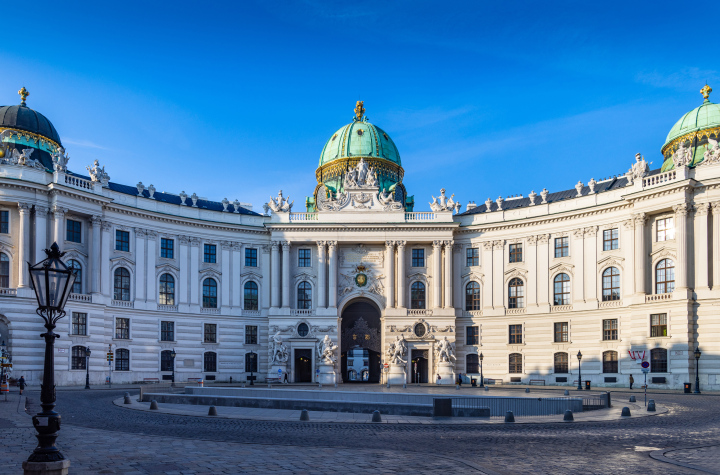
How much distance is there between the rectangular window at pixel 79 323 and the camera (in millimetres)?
54644

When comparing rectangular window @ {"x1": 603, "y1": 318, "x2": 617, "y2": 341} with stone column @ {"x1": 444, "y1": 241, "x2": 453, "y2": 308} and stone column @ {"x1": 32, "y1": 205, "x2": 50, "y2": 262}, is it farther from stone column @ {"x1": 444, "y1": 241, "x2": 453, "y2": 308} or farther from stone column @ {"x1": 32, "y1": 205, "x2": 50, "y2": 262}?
stone column @ {"x1": 32, "y1": 205, "x2": 50, "y2": 262}

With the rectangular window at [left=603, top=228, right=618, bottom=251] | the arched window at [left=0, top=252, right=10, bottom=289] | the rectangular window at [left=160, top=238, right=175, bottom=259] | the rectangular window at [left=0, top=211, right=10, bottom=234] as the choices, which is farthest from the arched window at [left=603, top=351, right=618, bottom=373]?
the rectangular window at [left=0, top=211, right=10, bottom=234]

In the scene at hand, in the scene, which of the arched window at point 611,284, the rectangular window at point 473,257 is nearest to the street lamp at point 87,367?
the rectangular window at point 473,257

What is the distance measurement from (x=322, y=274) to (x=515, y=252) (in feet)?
64.5

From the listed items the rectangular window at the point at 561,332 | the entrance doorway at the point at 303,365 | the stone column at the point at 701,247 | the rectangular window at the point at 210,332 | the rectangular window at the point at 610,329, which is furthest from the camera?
the entrance doorway at the point at 303,365

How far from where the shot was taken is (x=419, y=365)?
65750 mm

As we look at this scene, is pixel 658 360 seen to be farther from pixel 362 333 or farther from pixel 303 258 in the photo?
pixel 303 258

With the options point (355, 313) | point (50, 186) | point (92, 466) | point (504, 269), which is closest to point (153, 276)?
point (50, 186)

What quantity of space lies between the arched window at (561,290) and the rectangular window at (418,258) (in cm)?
1347

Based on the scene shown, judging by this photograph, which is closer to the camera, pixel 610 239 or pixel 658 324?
pixel 658 324

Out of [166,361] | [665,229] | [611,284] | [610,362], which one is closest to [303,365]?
[166,361]

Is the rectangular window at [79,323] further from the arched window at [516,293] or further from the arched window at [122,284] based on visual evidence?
the arched window at [516,293]

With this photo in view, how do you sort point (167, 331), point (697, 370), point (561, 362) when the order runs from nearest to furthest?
point (697, 370) → point (561, 362) → point (167, 331)

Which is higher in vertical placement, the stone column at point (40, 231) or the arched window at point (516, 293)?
the stone column at point (40, 231)
